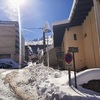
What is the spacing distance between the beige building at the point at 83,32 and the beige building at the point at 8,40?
76.4ft

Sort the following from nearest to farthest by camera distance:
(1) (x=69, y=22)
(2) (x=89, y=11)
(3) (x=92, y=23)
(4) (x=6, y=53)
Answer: (3) (x=92, y=23)
(2) (x=89, y=11)
(1) (x=69, y=22)
(4) (x=6, y=53)

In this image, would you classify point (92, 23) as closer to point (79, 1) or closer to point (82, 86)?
point (79, 1)

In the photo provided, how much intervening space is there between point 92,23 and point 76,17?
2.44 meters

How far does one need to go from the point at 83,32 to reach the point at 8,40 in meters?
28.7

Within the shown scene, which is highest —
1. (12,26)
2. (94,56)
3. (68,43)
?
(12,26)

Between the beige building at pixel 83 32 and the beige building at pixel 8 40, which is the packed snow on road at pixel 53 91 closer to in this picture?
the beige building at pixel 83 32

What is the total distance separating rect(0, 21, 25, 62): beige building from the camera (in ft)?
133

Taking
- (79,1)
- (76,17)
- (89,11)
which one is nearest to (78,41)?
(76,17)

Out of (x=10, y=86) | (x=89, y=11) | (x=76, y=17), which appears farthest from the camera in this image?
(x=76, y=17)

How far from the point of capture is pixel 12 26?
41.8 m

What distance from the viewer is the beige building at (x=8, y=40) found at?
40.5 metres

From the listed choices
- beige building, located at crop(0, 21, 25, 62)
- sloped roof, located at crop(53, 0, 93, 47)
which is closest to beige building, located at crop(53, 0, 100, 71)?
sloped roof, located at crop(53, 0, 93, 47)

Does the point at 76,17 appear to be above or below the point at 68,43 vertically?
above

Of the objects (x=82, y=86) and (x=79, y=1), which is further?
(x=79, y=1)
